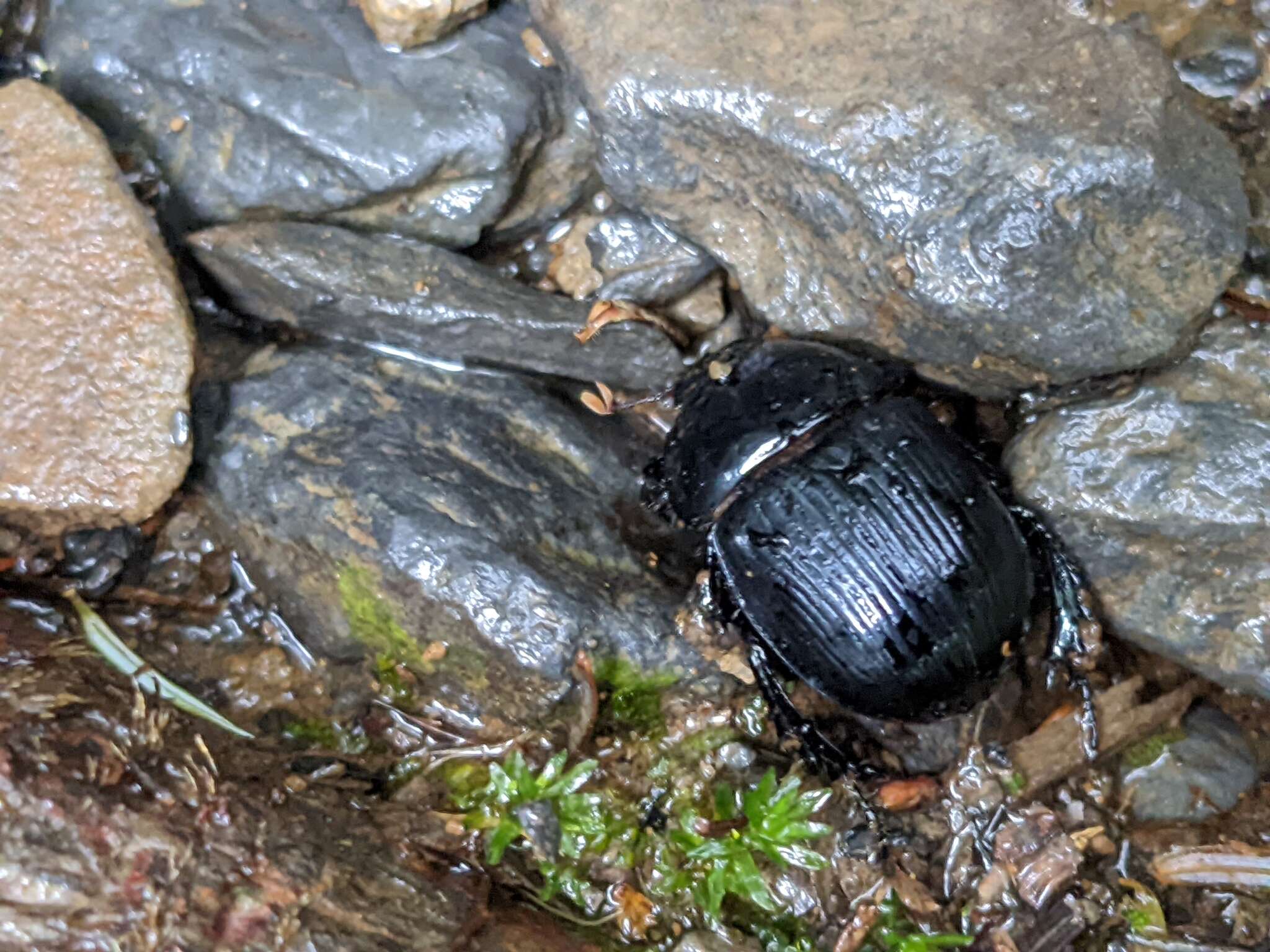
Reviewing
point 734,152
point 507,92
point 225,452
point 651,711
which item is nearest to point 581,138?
point 507,92

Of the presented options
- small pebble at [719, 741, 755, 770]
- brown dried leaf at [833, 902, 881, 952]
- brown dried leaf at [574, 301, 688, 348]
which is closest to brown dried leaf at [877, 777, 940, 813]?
brown dried leaf at [833, 902, 881, 952]

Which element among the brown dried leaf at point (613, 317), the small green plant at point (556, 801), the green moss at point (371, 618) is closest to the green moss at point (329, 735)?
the green moss at point (371, 618)

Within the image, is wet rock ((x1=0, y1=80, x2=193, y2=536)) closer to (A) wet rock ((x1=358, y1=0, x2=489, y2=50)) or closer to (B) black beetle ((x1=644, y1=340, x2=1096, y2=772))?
Answer: (A) wet rock ((x1=358, y1=0, x2=489, y2=50))

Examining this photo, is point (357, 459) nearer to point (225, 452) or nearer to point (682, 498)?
point (225, 452)

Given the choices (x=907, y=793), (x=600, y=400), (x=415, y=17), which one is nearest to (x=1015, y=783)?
(x=907, y=793)

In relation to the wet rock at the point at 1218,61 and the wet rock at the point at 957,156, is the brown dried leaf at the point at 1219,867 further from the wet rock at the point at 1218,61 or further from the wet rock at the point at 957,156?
the wet rock at the point at 1218,61

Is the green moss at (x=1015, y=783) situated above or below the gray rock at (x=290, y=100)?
below

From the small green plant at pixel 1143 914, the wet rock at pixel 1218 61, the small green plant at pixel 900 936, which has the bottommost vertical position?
the small green plant at pixel 900 936

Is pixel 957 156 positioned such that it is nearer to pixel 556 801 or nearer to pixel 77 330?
Answer: pixel 556 801
